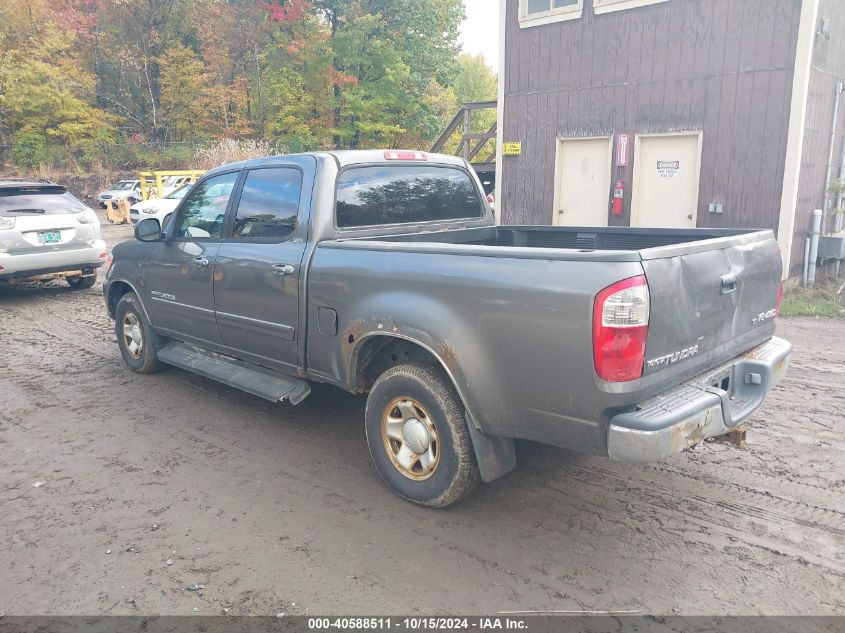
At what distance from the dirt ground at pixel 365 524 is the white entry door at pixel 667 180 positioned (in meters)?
5.51

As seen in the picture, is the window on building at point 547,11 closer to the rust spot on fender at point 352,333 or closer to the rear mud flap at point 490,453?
the rust spot on fender at point 352,333

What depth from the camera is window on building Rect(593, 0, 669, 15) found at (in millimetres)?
9885

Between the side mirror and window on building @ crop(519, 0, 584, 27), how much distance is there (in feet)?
26.4

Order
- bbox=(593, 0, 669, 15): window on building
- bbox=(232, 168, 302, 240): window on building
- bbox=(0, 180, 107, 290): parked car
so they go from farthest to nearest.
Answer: bbox=(593, 0, 669, 15): window on building → bbox=(0, 180, 107, 290): parked car → bbox=(232, 168, 302, 240): window on building

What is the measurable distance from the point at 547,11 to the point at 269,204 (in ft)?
27.0

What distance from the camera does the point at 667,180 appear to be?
10.3m

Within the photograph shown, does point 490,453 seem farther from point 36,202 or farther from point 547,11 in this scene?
point 547,11

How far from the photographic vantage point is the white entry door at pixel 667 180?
1005 cm

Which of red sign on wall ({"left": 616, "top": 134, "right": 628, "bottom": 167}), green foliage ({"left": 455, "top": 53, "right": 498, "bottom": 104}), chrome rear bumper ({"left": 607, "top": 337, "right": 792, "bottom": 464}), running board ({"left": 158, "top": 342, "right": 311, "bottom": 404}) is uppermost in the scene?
green foliage ({"left": 455, "top": 53, "right": 498, "bottom": 104})

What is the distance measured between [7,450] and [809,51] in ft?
32.7

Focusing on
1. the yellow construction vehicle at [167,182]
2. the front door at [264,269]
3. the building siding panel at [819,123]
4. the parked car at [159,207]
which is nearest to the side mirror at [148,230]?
the front door at [264,269]

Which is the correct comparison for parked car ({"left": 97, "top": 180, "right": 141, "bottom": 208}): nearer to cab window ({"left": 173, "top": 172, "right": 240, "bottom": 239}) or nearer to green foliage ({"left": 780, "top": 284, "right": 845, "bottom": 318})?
cab window ({"left": 173, "top": 172, "right": 240, "bottom": 239})

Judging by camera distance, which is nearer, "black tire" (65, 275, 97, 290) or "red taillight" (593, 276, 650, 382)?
"red taillight" (593, 276, 650, 382)

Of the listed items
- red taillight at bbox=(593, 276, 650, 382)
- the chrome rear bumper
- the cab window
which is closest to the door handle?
the cab window
